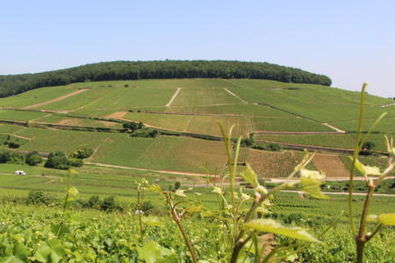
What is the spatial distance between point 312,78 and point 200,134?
7551cm

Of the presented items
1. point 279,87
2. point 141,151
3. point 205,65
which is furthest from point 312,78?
point 141,151

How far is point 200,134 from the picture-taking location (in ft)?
258

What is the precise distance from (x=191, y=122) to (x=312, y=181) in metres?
84.8

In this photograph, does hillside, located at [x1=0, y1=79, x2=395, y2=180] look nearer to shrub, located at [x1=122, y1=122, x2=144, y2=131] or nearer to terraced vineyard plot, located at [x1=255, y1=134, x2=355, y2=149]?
terraced vineyard plot, located at [x1=255, y1=134, x2=355, y2=149]

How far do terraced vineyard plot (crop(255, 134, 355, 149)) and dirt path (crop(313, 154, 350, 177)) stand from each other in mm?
5461

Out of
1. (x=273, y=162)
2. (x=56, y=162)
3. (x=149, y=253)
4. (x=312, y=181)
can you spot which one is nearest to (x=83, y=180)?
(x=56, y=162)

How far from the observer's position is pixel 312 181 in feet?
2.89

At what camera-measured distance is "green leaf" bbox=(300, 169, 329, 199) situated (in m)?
0.88

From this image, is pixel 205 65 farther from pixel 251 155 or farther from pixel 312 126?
pixel 251 155

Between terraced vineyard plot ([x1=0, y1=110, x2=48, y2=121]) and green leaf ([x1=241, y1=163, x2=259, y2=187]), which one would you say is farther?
terraced vineyard plot ([x1=0, y1=110, x2=48, y2=121])

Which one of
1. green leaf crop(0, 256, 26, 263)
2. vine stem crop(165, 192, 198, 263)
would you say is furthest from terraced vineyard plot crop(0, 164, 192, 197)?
vine stem crop(165, 192, 198, 263)

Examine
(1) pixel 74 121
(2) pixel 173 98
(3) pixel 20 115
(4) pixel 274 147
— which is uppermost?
(2) pixel 173 98

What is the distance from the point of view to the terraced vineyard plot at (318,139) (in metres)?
75.5

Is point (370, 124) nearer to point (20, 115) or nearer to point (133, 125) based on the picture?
point (133, 125)
